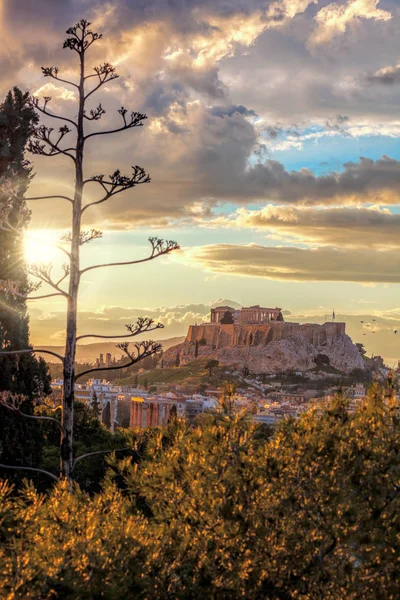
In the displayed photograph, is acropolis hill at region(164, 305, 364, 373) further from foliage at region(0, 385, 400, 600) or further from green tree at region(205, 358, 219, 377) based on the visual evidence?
foliage at region(0, 385, 400, 600)

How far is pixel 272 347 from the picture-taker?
495 feet

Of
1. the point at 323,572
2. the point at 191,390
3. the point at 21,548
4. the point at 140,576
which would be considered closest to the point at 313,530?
the point at 323,572

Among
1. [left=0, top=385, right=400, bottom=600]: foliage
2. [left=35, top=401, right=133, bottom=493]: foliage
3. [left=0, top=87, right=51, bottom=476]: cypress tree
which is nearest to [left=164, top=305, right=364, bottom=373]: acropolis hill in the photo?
[left=35, top=401, right=133, bottom=493]: foliage

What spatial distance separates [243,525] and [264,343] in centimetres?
14921

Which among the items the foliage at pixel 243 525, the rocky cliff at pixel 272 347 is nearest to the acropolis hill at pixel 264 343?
the rocky cliff at pixel 272 347

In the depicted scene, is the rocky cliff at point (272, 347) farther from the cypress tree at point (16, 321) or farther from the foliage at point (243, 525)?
the foliage at point (243, 525)

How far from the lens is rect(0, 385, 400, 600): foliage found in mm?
5863

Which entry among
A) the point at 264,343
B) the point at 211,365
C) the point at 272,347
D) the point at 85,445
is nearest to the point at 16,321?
the point at 85,445

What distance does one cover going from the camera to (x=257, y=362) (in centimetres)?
14825

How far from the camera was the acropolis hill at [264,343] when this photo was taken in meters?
149

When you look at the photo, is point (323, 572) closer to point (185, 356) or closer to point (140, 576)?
point (140, 576)

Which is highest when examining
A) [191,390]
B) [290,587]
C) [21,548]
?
[21,548]

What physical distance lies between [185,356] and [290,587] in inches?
5715

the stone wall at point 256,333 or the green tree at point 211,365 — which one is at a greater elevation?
the stone wall at point 256,333
